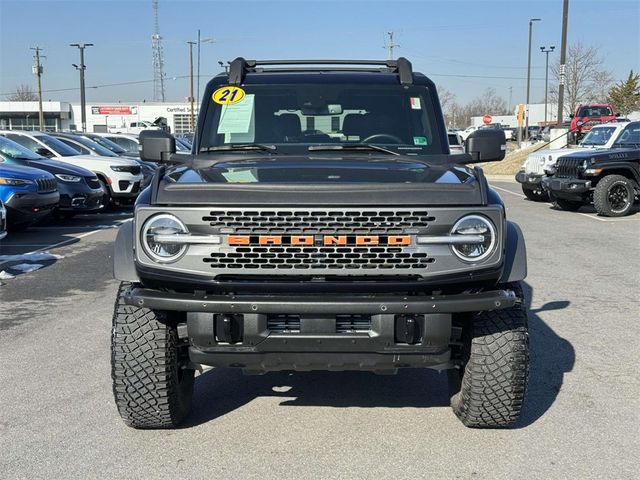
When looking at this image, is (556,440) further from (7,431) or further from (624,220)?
(624,220)

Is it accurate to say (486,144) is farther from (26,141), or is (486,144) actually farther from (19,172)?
(26,141)

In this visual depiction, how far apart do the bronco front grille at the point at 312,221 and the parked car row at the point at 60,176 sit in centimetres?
623

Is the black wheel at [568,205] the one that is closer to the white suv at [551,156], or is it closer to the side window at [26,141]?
the white suv at [551,156]

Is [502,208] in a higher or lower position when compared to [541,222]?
higher

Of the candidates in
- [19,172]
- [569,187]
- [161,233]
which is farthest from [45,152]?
[161,233]

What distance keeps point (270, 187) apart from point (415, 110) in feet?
6.22

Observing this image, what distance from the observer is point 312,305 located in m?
3.41

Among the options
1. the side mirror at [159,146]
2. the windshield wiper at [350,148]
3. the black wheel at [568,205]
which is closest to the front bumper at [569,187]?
→ the black wheel at [568,205]

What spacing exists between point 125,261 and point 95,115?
8729 centimetres

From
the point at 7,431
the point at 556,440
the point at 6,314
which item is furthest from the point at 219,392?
the point at 6,314

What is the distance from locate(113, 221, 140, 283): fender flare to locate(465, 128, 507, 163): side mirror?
7.21ft

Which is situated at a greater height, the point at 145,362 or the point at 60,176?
the point at 60,176

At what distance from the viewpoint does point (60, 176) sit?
45.6 feet

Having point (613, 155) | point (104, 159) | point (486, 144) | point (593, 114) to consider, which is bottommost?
point (104, 159)
